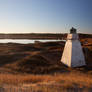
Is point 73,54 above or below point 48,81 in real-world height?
above

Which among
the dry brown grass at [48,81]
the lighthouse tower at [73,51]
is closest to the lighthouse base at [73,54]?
the lighthouse tower at [73,51]

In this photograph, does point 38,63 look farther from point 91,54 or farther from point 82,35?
point 82,35

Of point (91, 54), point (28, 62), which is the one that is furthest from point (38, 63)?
point (91, 54)

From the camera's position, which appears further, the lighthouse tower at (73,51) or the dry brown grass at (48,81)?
the lighthouse tower at (73,51)

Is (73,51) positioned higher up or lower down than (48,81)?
higher up

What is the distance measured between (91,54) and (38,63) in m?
8.81

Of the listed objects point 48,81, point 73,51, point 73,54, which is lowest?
point 48,81

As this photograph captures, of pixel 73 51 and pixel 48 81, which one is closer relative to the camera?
pixel 48 81

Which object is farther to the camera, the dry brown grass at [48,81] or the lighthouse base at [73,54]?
the lighthouse base at [73,54]

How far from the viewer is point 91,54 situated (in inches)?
794

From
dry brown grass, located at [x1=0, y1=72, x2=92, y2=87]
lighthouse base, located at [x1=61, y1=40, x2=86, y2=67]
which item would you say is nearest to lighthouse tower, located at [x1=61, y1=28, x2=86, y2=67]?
lighthouse base, located at [x1=61, y1=40, x2=86, y2=67]

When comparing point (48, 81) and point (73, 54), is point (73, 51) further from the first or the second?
point (48, 81)

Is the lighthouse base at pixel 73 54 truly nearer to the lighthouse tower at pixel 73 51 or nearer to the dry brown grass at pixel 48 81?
the lighthouse tower at pixel 73 51

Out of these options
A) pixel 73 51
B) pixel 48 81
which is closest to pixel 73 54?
pixel 73 51
